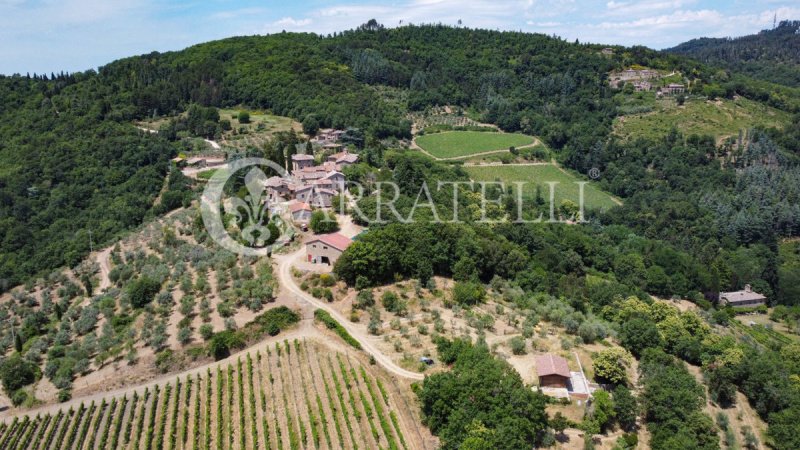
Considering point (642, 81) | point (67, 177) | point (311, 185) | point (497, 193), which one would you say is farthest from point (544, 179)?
point (67, 177)

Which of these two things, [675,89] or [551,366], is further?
[675,89]

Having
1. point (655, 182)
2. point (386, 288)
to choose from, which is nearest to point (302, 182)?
point (386, 288)

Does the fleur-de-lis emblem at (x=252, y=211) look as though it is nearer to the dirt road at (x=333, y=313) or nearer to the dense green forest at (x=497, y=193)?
the dirt road at (x=333, y=313)

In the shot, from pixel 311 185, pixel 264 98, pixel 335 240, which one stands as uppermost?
pixel 264 98

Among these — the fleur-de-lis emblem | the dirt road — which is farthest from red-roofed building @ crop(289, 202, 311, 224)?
the dirt road

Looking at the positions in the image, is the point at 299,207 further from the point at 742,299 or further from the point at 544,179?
the point at 544,179

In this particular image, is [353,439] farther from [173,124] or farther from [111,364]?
[173,124]

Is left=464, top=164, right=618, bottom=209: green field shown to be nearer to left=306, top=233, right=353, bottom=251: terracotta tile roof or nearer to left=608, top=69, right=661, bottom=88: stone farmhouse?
left=306, top=233, right=353, bottom=251: terracotta tile roof
